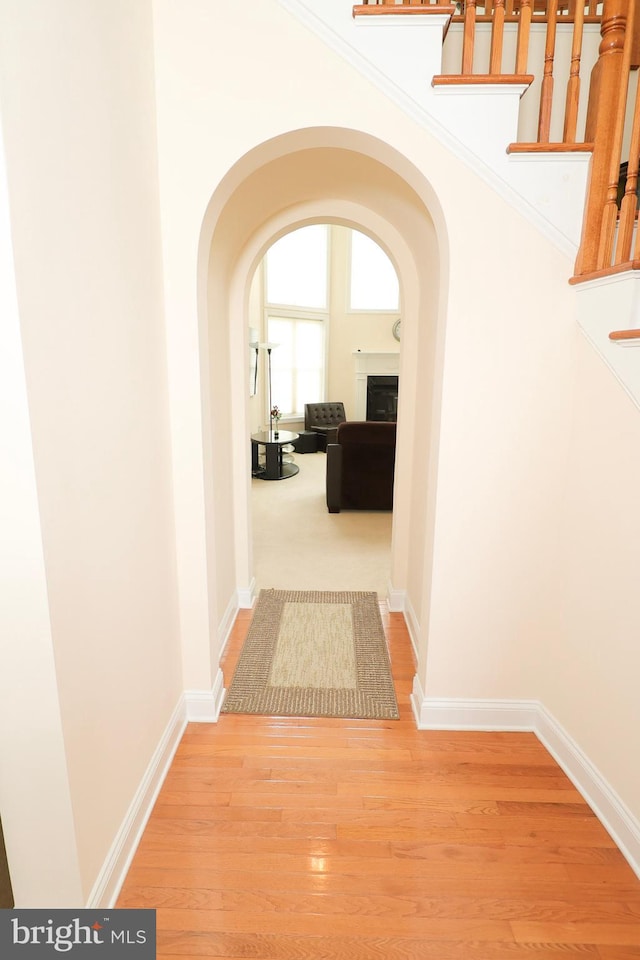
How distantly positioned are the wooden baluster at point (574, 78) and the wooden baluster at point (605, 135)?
0.08 m

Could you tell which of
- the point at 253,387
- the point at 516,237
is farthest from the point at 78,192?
the point at 253,387

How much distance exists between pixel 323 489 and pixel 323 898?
5070 millimetres

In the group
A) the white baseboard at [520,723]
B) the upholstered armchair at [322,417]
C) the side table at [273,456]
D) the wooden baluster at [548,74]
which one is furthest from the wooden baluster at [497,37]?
the upholstered armchair at [322,417]

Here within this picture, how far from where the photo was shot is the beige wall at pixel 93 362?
3.86 feet

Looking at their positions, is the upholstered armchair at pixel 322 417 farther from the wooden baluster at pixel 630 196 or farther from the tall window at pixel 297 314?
the wooden baluster at pixel 630 196

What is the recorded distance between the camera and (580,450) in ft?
6.68

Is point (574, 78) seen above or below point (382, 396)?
above

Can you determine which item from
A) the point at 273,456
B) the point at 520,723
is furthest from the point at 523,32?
the point at 273,456

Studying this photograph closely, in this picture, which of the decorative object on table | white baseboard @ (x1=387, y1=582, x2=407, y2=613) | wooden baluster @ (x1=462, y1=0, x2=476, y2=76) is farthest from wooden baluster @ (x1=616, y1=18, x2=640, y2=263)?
the decorative object on table

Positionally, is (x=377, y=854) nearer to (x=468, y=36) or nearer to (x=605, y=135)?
(x=605, y=135)

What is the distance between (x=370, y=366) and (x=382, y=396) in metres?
0.58

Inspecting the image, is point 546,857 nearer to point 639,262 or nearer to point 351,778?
point 351,778

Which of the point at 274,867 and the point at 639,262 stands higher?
the point at 639,262

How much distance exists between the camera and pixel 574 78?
1.84m
